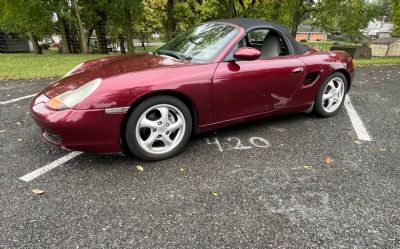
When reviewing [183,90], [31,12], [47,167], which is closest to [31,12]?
[31,12]

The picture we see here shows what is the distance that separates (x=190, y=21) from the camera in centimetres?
2394

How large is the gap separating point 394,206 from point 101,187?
2.37 meters

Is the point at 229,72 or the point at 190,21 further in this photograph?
the point at 190,21

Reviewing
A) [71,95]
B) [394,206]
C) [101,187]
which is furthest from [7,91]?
[394,206]

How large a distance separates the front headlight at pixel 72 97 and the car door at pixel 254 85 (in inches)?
46.6

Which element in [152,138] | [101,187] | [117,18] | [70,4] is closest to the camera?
[101,187]

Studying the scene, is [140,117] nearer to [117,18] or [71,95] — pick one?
[71,95]

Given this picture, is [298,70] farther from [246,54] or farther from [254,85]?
[246,54]

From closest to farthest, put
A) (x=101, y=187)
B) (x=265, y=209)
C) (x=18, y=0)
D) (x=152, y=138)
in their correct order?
(x=265, y=209) → (x=101, y=187) → (x=152, y=138) → (x=18, y=0)

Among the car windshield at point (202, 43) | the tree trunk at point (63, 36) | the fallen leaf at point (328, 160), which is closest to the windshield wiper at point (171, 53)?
the car windshield at point (202, 43)

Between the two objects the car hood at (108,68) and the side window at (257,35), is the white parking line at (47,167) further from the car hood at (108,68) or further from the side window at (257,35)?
the side window at (257,35)

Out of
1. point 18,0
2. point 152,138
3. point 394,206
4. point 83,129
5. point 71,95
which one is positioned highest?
point 18,0

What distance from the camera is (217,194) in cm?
282

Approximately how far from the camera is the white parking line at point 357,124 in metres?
Answer: 4.22
